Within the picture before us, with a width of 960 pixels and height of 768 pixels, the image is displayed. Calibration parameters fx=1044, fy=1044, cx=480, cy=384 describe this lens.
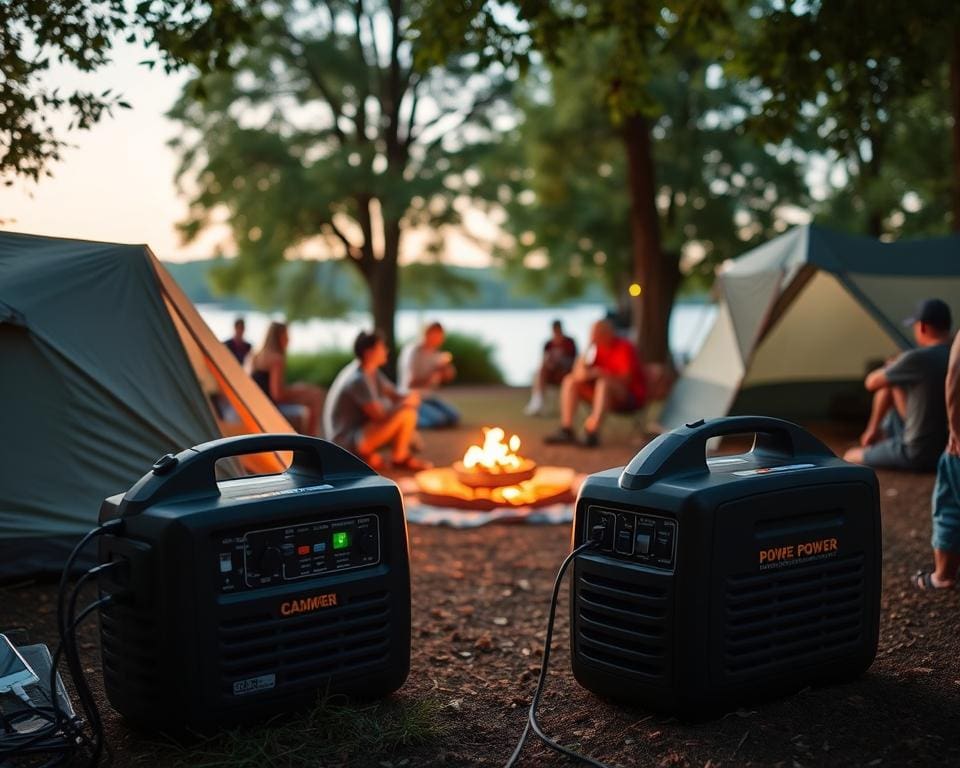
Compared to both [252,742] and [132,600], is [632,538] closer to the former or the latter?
[252,742]

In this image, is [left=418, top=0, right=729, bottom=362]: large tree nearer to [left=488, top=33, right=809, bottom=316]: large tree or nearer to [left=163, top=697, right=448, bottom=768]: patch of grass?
[left=163, top=697, right=448, bottom=768]: patch of grass

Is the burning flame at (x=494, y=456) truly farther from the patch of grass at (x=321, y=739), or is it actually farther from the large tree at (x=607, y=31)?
the patch of grass at (x=321, y=739)

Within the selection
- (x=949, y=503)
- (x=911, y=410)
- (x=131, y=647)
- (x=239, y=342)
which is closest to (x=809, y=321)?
(x=911, y=410)

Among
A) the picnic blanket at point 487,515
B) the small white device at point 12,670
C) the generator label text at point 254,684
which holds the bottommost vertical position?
the picnic blanket at point 487,515

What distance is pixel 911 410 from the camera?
7.95m

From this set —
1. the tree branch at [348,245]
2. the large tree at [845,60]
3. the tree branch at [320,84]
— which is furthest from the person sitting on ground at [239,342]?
the tree branch at [320,84]

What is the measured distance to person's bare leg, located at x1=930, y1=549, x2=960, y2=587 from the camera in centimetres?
470

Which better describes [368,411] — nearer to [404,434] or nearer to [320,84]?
[404,434]

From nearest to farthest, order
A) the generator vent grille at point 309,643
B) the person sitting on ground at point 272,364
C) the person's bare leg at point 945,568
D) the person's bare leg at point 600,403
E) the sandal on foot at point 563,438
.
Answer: the generator vent grille at point 309,643 → the person's bare leg at point 945,568 → the person sitting on ground at point 272,364 → the person's bare leg at point 600,403 → the sandal on foot at point 563,438

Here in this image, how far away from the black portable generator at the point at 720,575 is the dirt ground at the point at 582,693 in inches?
4.8

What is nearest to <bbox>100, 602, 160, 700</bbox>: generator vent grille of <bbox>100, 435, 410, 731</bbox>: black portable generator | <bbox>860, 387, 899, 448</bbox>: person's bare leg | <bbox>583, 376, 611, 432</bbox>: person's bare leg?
Result: <bbox>100, 435, 410, 731</bbox>: black portable generator

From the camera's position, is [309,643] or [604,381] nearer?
[309,643]

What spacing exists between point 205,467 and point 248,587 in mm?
378

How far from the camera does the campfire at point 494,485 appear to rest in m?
7.14
